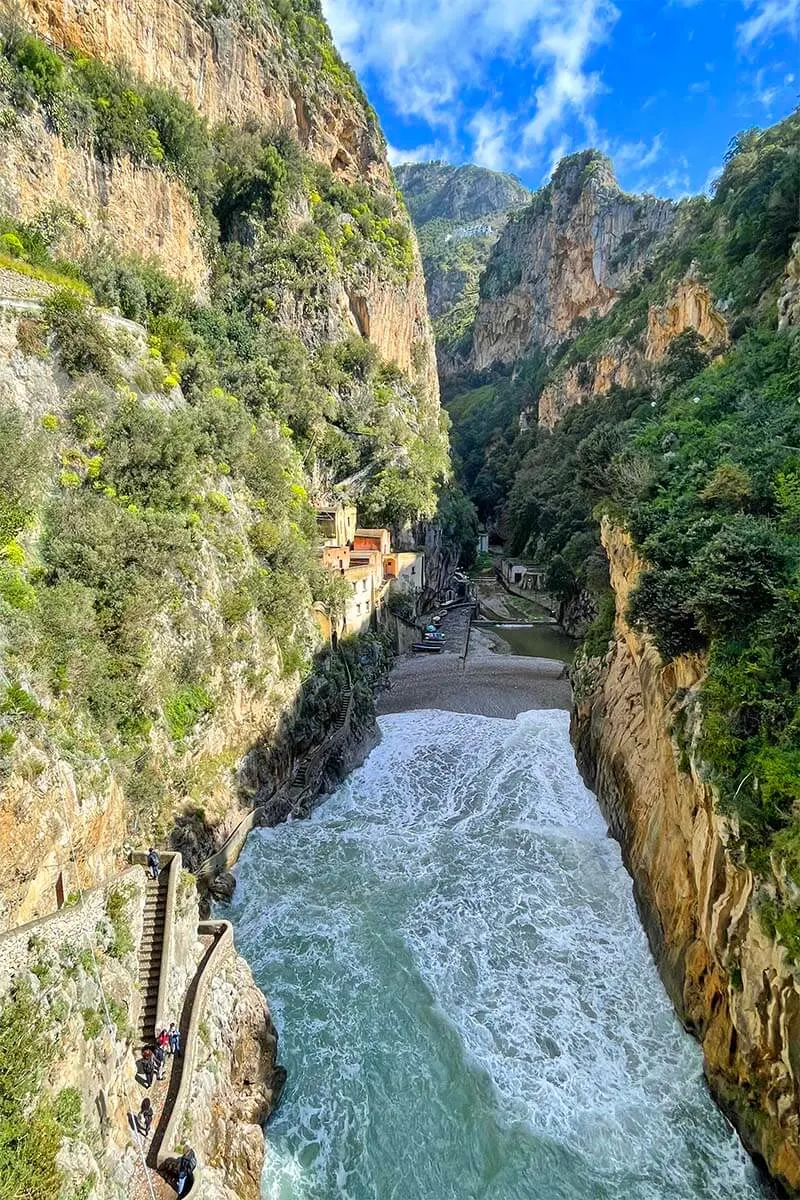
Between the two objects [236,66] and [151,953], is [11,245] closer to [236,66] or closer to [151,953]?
[151,953]

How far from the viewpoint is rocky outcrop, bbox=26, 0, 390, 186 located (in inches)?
1073

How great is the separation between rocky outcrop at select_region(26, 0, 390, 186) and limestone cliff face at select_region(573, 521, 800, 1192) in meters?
33.7

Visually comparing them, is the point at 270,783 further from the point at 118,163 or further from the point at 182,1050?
the point at 118,163

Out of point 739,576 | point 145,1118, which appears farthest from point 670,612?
point 145,1118

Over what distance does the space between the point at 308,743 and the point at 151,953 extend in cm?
1192

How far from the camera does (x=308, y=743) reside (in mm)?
22328

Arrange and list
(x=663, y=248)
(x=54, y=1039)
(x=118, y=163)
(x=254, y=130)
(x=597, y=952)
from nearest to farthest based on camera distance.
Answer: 1. (x=54, y=1039)
2. (x=597, y=952)
3. (x=118, y=163)
4. (x=254, y=130)
5. (x=663, y=248)

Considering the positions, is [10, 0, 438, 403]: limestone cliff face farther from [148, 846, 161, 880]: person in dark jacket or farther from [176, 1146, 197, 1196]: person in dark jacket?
[176, 1146, 197, 1196]: person in dark jacket

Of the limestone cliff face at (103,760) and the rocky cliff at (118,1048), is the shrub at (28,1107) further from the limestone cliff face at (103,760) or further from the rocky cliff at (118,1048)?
the limestone cliff face at (103,760)

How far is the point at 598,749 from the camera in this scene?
2100 centimetres

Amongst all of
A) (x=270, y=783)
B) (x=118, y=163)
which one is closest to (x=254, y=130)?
(x=118, y=163)

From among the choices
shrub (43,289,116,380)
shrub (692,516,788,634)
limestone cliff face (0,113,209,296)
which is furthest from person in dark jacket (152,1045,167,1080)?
limestone cliff face (0,113,209,296)

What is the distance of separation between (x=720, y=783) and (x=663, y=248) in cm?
6922

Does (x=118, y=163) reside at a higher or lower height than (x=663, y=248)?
lower
